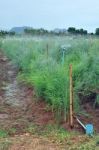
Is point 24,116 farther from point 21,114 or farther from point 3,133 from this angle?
point 3,133

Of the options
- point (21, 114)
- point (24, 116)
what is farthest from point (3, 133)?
point (21, 114)

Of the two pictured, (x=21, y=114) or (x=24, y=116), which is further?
(x=21, y=114)

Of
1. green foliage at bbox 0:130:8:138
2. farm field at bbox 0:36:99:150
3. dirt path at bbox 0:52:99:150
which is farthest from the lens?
green foliage at bbox 0:130:8:138

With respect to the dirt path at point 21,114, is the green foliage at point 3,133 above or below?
above

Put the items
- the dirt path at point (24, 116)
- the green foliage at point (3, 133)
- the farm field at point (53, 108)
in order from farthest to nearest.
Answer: the green foliage at point (3, 133) → the farm field at point (53, 108) → the dirt path at point (24, 116)

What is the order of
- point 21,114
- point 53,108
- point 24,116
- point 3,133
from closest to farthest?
point 3,133 → point 53,108 → point 24,116 → point 21,114

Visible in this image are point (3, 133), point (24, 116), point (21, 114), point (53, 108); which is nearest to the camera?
point (3, 133)

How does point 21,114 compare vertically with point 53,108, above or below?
below

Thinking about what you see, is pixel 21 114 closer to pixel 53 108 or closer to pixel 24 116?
pixel 24 116

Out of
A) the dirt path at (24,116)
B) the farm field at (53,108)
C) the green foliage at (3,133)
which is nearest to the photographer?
the dirt path at (24,116)

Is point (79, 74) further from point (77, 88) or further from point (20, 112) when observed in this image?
point (20, 112)

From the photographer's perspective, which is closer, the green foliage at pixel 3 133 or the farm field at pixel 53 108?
the farm field at pixel 53 108

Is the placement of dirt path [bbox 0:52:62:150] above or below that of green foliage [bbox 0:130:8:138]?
below

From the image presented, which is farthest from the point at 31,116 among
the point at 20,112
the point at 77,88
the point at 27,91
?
the point at 27,91
